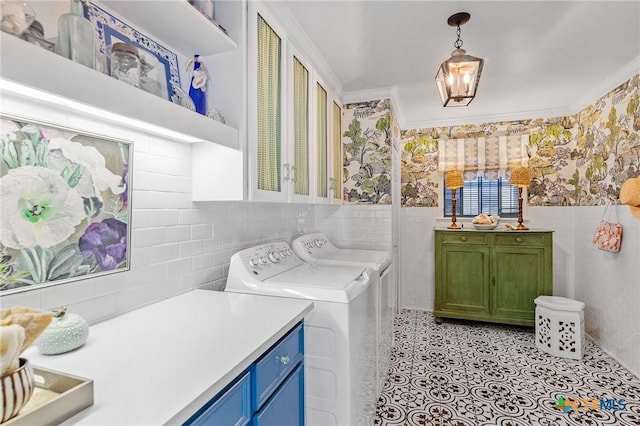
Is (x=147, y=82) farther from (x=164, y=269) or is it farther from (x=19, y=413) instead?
(x=19, y=413)

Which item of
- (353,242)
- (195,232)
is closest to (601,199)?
(353,242)

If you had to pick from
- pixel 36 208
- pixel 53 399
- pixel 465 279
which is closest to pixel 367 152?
pixel 465 279

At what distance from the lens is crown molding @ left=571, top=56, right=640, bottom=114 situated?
255 centimetres

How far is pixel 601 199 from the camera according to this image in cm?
307

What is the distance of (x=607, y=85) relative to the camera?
291cm

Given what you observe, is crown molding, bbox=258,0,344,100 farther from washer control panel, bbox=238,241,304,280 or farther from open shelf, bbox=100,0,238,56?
washer control panel, bbox=238,241,304,280

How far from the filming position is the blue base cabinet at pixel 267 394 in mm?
807

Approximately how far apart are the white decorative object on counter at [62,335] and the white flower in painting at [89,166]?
1.37ft

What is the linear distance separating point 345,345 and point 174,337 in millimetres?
723

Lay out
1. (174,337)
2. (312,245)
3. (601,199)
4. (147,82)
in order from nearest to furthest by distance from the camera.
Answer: (174,337) < (147,82) < (312,245) < (601,199)

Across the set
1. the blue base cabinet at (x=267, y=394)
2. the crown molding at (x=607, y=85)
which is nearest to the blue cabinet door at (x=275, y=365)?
the blue base cabinet at (x=267, y=394)

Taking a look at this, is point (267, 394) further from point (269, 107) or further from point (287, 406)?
point (269, 107)

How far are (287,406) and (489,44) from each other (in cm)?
249

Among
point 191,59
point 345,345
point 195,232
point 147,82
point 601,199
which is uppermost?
point 191,59
